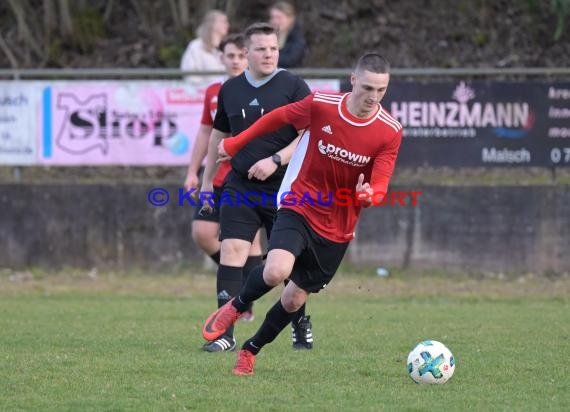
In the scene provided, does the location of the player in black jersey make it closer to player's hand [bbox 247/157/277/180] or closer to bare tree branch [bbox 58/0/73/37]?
player's hand [bbox 247/157/277/180]

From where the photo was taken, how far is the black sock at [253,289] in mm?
6965

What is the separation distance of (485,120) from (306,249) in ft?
25.0

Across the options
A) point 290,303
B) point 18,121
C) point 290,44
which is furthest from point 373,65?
point 18,121

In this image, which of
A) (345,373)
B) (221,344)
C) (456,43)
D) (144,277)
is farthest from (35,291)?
(456,43)

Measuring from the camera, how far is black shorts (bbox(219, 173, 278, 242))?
8375 millimetres

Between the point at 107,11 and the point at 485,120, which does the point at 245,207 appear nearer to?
the point at 485,120

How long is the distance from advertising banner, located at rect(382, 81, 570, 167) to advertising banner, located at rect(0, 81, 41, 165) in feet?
15.3

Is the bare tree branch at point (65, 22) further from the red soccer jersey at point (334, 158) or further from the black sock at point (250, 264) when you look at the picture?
the red soccer jersey at point (334, 158)

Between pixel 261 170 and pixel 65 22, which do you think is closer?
pixel 261 170

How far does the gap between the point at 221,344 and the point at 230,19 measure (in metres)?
12.1

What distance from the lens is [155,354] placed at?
789 cm

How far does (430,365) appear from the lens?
261 inches

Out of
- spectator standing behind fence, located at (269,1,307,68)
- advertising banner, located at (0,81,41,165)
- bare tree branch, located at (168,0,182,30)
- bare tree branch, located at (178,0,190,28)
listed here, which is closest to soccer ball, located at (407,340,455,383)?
spectator standing behind fence, located at (269,1,307,68)

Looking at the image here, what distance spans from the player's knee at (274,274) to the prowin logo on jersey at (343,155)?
816 mm
